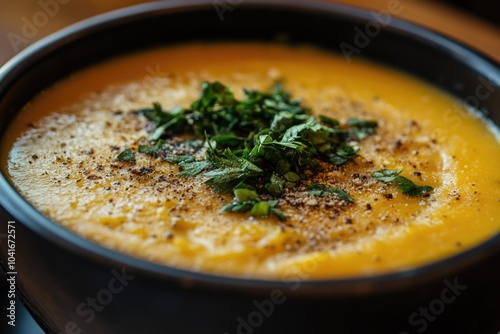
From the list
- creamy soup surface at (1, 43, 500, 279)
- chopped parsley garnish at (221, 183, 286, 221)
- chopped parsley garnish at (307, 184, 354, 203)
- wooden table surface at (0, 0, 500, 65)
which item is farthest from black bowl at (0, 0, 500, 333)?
wooden table surface at (0, 0, 500, 65)

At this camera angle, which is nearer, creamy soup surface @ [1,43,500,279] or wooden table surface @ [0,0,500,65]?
creamy soup surface @ [1,43,500,279]

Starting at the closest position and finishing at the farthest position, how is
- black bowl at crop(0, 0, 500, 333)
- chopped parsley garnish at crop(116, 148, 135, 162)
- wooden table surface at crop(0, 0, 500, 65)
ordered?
black bowl at crop(0, 0, 500, 333)
chopped parsley garnish at crop(116, 148, 135, 162)
wooden table surface at crop(0, 0, 500, 65)

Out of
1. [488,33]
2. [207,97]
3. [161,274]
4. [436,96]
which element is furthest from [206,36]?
[161,274]

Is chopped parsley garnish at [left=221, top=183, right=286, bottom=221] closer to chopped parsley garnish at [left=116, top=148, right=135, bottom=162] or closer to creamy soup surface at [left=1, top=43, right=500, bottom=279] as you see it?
creamy soup surface at [left=1, top=43, right=500, bottom=279]

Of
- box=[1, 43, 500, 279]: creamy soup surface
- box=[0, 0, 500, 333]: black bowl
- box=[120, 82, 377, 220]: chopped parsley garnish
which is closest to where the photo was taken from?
box=[0, 0, 500, 333]: black bowl

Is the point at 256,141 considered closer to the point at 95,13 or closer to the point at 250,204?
the point at 250,204

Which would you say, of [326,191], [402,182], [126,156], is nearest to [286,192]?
[326,191]
